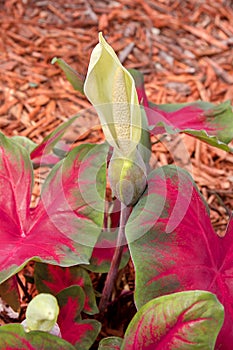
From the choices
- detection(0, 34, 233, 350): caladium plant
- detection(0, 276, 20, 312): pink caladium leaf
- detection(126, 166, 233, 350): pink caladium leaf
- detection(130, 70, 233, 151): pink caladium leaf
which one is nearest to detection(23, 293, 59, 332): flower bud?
detection(0, 34, 233, 350): caladium plant

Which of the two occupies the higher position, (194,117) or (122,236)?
(194,117)

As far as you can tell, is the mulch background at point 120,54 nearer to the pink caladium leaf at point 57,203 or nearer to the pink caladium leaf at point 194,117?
the pink caladium leaf at point 194,117

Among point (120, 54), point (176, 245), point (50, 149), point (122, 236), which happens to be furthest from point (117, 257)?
point (120, 54)

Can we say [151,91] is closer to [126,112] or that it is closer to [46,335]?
[126,112]

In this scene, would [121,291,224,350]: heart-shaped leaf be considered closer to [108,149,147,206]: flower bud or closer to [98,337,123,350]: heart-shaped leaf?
[98,337,123,350]: heart-shaped leaf

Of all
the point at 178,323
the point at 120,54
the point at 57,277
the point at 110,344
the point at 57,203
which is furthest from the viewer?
the point at 120,54

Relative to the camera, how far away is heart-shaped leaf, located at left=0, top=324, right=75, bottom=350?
0.72 m

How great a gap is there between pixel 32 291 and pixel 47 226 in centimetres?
38

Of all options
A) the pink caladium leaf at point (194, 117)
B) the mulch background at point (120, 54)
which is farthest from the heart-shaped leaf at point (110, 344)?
the mulch background at point (120, 54)

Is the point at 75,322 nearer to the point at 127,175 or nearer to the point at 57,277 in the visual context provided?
the point at 57,277

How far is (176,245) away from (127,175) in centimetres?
12

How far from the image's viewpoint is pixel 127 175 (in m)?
0.84

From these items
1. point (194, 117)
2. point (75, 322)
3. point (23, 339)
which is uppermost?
point (194, 117)

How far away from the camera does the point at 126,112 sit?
802 millimetres
